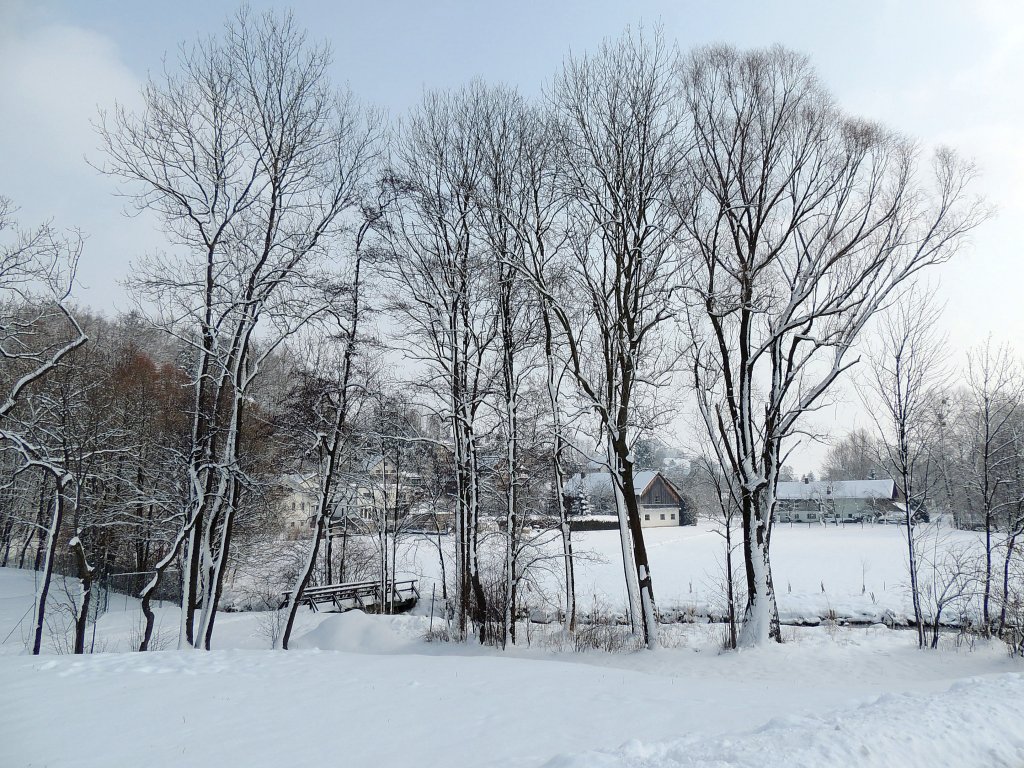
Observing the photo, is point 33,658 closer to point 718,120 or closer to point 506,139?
point 506,139

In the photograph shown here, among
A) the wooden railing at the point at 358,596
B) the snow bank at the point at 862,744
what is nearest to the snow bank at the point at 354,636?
the wooden railing at the point at 358,596

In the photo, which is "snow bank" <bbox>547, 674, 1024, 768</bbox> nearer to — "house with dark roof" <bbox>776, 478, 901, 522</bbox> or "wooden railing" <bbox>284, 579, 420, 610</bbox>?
"wooden railing" <bbox>284, 579, 420, 610</bbox>

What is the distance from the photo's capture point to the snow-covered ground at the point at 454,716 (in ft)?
14.9

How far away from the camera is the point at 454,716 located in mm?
5832

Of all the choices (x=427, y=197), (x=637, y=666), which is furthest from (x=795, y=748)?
(x=427, y=197)

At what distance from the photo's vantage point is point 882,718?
16.9 ft

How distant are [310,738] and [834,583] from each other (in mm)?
23378

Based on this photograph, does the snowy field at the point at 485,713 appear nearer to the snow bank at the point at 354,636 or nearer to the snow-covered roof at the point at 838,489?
the snow bank at the point at 354,636

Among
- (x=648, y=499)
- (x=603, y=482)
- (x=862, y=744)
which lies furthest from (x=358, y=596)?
(x=648, y=499)

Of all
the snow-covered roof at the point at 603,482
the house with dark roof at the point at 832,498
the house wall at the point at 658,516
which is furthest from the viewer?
the house with dark roof at the point at 832,498

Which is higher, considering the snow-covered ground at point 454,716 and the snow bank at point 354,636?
the snow-covered ground at point 454,716

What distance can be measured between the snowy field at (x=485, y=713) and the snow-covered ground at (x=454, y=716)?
2cm

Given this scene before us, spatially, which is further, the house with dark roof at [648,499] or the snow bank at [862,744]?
the house with dark roof at [648,499]

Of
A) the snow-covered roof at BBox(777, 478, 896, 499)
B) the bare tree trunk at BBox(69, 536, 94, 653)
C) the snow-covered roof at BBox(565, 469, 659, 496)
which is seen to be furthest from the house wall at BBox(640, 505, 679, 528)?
the bare tree trunk at BBox(69, 536, 94, 653)
